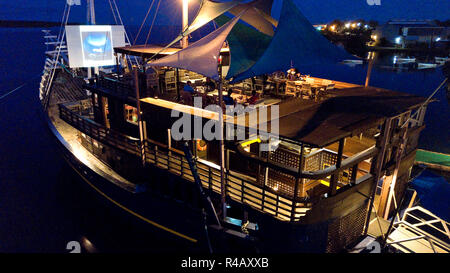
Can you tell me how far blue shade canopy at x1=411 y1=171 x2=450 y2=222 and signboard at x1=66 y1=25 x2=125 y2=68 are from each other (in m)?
23.5

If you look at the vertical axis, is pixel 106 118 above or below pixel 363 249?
above

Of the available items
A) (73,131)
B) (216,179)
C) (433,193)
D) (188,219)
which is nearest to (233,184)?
(216,179)

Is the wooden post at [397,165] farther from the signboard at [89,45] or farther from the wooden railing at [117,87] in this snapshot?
the signboard at [89,45]

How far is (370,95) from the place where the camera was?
1257 cm

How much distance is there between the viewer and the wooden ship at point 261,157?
361 inches

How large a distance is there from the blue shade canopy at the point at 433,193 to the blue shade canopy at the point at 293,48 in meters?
8.31

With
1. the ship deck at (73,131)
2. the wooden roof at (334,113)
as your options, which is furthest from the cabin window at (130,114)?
the ship deck at (73,131)

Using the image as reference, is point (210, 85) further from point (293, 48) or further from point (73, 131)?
point (73, 131)

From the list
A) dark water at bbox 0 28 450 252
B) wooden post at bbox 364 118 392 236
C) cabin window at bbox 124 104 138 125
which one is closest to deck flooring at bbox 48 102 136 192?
dark water at bbox 0 28 450 252

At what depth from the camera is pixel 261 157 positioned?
1077cm
